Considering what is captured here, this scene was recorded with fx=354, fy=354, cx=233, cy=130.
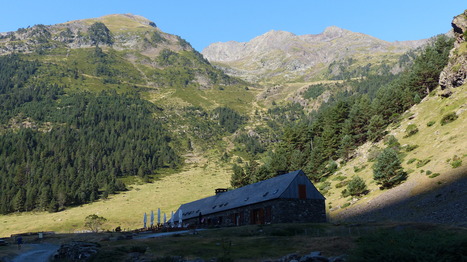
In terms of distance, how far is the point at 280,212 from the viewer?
46250 mm

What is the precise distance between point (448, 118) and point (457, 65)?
18217 mm

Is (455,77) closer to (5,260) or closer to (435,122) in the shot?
(435,122)

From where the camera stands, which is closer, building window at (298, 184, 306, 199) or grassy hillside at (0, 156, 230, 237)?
building window at (298, 184, 306, 199)

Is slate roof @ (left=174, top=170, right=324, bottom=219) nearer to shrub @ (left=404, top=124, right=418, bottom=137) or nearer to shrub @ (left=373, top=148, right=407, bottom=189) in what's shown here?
shrub @ (left=373, top=148, right=407, bottom=189)

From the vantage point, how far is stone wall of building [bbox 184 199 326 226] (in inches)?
1836

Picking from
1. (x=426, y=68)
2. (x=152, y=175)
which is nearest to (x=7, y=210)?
(x=152, y=175)

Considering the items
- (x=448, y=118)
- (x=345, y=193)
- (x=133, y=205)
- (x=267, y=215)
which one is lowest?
(x=267, y=215)

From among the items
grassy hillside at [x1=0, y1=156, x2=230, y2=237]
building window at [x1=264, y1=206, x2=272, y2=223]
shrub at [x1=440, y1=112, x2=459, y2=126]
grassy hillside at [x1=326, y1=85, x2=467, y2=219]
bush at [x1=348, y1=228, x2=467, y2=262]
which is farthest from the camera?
grassy hillside at [x1=0, y1=156, x2=230, y2=237]

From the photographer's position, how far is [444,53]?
332 ft

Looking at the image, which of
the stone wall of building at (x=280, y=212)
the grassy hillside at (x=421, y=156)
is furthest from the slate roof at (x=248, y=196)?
the grassy hillside at (x=421, y=156)

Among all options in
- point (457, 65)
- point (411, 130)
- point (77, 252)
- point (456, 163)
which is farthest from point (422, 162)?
point (77, 252)

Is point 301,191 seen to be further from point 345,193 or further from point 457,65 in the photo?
point 457,65

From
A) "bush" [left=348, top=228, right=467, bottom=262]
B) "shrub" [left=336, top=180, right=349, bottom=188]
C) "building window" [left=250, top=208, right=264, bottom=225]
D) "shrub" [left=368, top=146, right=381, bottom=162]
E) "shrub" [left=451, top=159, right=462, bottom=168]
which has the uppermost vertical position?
"shrub" [left=368, top=146, right=381, bottom=162]

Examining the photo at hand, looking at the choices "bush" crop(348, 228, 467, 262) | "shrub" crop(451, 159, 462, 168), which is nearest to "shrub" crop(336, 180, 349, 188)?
"shrub" crop(451, 159, 462, 168)
